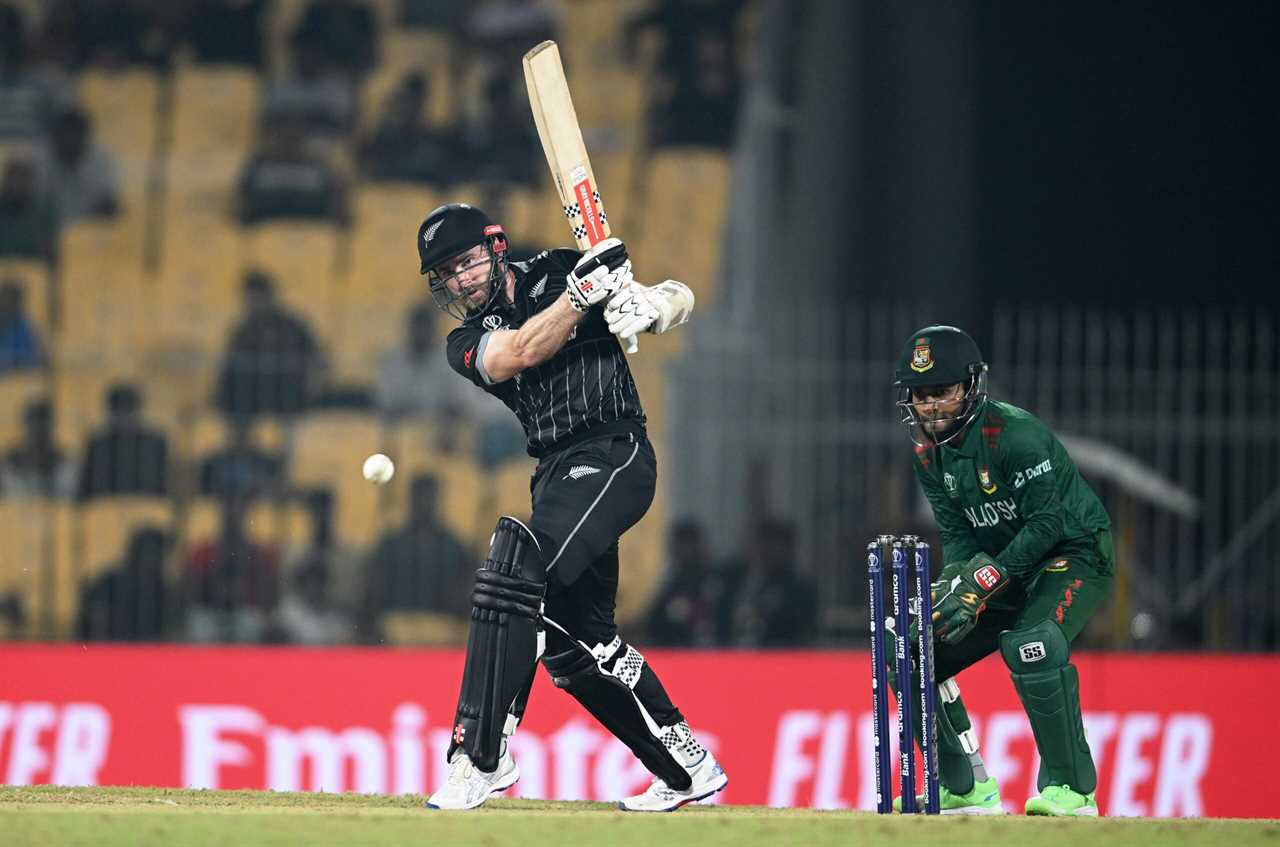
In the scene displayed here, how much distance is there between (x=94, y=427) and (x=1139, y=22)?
873 centimetres

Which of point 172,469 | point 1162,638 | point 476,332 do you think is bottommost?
point 1162,638

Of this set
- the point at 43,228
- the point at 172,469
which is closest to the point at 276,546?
the point at 172,469

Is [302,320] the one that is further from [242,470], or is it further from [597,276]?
[597,276]

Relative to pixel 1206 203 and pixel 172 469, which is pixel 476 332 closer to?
pixel 172 469

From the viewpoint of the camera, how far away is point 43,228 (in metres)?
13.4

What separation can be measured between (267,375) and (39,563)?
1.91 meters

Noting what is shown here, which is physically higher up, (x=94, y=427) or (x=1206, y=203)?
(x=1206, y=203)

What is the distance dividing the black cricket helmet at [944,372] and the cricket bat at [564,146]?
41.0 inches

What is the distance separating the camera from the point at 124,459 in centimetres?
1099

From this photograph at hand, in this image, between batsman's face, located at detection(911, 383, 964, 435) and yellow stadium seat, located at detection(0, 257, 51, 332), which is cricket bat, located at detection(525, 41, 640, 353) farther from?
yellow stadium seat, located at detection(0, 257, 51, 332)

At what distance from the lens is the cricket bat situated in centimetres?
A: 582

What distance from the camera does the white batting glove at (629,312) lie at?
5445 mm

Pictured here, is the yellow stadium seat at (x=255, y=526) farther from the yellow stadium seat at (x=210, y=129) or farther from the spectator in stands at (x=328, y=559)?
the yellow stadium seat at (x=210, y=129)

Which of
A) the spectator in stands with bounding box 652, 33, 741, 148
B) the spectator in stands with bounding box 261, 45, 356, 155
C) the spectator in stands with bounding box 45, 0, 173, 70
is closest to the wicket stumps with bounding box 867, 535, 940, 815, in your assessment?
the spectator in stands with bounding box 652, 33, 741, 148
